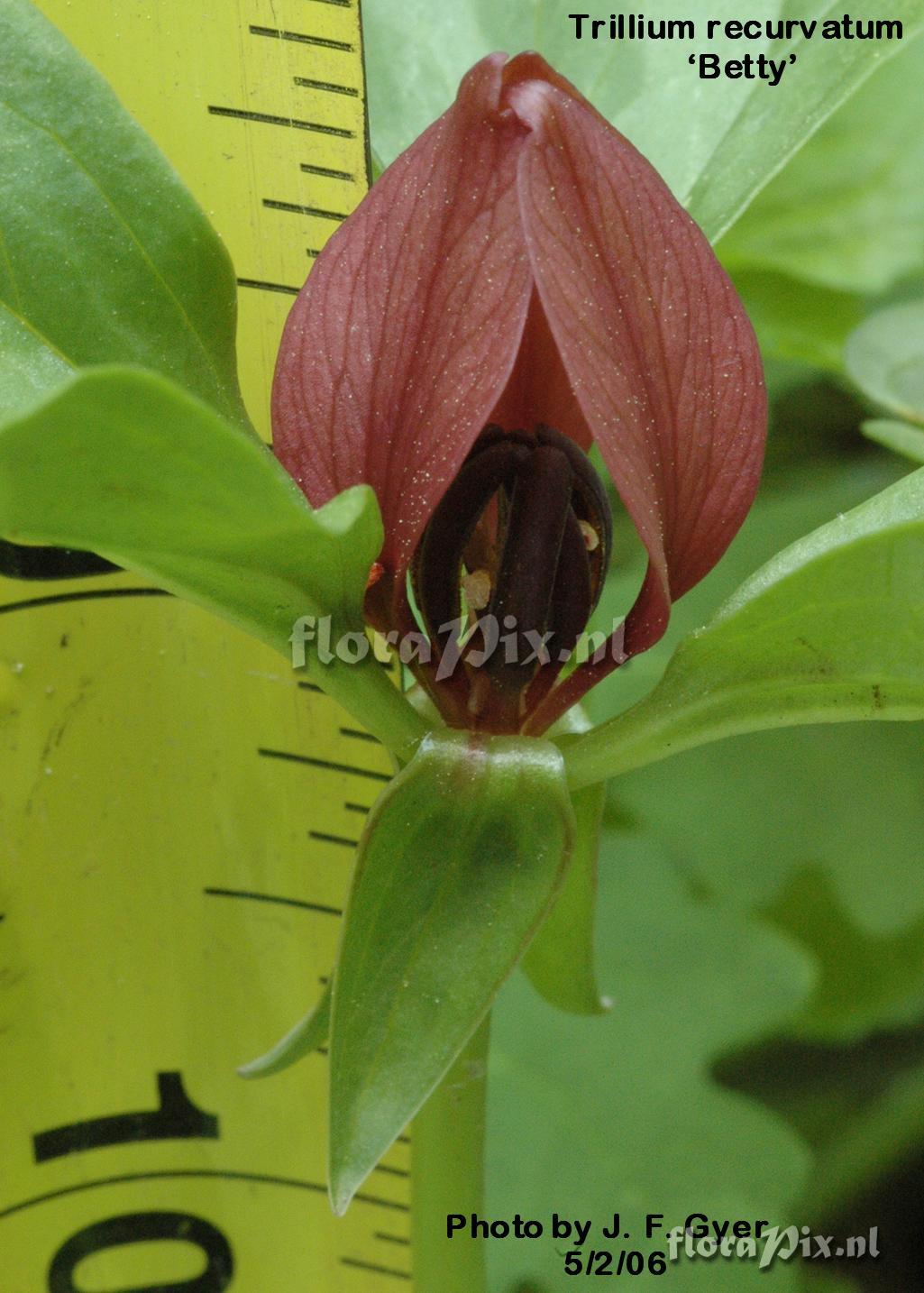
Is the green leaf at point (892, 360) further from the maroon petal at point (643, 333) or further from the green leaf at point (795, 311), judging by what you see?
the maroon petal at point (643, 333)

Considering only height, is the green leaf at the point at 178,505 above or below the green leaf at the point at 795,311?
below

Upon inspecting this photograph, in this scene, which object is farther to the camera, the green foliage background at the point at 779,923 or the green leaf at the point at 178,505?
the green foliage background at the point at 779,923

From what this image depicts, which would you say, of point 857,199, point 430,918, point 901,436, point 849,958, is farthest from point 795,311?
point 430,918

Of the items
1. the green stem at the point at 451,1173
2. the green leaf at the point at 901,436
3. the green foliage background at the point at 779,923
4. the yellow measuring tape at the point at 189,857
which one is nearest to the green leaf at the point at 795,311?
the green foliage background at the point at 779,923

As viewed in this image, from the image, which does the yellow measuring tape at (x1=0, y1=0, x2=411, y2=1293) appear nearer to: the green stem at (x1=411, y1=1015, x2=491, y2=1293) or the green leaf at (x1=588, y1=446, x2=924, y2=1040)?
the green stem at (x1=411, y1=1015, x2=491, y2=1293)

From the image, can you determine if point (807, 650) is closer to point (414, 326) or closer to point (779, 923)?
point (414, 326)

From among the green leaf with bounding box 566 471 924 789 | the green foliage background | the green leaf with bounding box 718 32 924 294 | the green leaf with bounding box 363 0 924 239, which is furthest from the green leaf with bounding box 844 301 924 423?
the green leaf with bounding box 566 471 924 789

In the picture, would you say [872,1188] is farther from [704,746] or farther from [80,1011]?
[80,1011]
